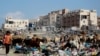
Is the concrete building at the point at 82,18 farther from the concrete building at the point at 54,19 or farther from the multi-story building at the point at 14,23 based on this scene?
the multi-story building at the point at 14,23

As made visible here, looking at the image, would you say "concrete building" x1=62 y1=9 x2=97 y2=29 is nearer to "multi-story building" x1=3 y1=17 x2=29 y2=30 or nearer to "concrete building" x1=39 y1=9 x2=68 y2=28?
"concrete building" x1=39 y1=9 x2=68 y2=28

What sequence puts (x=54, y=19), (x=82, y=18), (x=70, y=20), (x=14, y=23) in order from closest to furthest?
(x=82, y=18)
(x=70, y=20)
(x=54, y=19)
(x=14, y=23)

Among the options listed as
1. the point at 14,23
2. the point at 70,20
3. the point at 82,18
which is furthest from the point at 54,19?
the point at 82,18

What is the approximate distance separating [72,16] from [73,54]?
79761 mm

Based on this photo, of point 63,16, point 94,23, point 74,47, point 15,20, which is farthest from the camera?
point 15,20

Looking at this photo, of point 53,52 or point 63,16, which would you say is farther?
point 63,16

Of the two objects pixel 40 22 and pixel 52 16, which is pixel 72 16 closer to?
pixel 52 16

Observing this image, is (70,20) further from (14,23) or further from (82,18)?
(14,23)

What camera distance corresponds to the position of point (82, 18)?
91.1 metres

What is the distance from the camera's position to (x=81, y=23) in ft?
289

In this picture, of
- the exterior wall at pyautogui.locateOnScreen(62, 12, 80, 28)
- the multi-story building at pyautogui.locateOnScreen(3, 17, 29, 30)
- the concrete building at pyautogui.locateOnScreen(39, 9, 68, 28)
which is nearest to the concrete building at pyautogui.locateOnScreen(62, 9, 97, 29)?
the exterior wall at pyautogui.locateOnScreen(62, 12, 80, 28)

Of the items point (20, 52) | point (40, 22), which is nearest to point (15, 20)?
point (40, 22)

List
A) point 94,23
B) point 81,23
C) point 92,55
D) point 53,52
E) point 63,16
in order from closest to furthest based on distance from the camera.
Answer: point 92,55, point 53,52, point 81,23, point 94,23, point 63,16

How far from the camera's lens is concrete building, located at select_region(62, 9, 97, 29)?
290 feet
